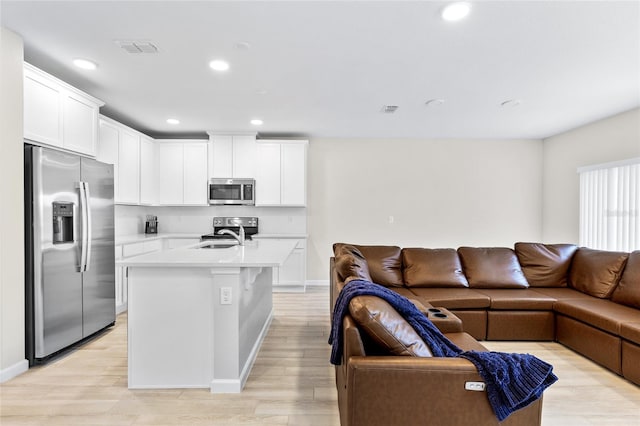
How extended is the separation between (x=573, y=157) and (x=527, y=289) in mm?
2870

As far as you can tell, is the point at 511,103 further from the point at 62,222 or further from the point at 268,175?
the point at 62,222

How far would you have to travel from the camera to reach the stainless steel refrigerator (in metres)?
2.59

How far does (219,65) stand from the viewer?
2939 millimetres

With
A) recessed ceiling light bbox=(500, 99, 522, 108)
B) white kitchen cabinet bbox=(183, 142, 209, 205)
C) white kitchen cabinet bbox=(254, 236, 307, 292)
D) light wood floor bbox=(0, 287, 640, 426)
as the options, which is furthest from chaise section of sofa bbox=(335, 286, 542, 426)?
white kitchen cabinet bbox=(183, 142, 209, 205)

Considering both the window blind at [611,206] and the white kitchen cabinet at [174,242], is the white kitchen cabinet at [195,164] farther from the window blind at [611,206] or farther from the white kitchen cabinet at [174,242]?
the window blind at [611,206]

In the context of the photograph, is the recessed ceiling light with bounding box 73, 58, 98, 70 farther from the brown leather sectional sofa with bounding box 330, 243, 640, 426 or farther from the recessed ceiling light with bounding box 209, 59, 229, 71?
the brown leather sectional sofa with bounding box 330, 243, 640, 426

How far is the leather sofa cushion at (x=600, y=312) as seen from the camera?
2549mm

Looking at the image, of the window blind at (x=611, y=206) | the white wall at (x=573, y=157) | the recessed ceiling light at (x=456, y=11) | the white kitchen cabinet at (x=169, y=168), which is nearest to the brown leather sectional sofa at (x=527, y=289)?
the window blind at (x=611, y=206)

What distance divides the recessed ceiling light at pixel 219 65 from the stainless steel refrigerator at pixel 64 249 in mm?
1501

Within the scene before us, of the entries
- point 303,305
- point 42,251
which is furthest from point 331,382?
point 42,251

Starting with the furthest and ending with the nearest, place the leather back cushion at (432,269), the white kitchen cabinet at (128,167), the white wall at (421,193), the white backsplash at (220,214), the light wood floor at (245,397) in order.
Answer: the white wall at (421,193), the white backsplash at (220,214), the white kitchen cabinet at (128,167), the leather back cushion at (432,269), the light wood floor at (245,397)

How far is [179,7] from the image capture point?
2135mm

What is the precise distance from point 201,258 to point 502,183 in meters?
5.41

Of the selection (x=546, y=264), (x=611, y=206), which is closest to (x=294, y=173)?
(x=546, y=264)
